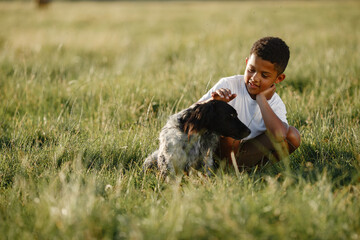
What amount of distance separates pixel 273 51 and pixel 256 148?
0.99 meters

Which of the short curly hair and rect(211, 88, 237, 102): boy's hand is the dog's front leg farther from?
the short curly hair

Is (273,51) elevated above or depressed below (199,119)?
above

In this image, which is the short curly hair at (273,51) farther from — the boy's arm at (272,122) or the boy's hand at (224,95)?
the boy's hand at (224,95)

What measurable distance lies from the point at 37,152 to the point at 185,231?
1.93m

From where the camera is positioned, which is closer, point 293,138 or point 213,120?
point 213,120

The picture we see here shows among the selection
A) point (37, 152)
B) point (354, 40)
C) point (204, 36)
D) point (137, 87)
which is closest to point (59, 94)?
point (137, 87)

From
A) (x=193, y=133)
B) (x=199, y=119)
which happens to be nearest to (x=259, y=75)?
(x=199, y=119)

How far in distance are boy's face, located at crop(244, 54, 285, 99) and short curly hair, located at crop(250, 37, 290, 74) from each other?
0.13 ft

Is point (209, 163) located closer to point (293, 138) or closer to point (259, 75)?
point (293, 138)

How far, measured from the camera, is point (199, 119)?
2.57 m

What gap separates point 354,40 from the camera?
827cm

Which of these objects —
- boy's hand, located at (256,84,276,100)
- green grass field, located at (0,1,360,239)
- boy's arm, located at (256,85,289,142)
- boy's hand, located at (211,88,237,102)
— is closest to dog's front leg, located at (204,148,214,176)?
green grass field, located at (0,1,360,239)

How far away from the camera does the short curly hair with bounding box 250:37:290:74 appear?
2.83 meters

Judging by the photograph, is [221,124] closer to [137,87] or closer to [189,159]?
[189,159]
